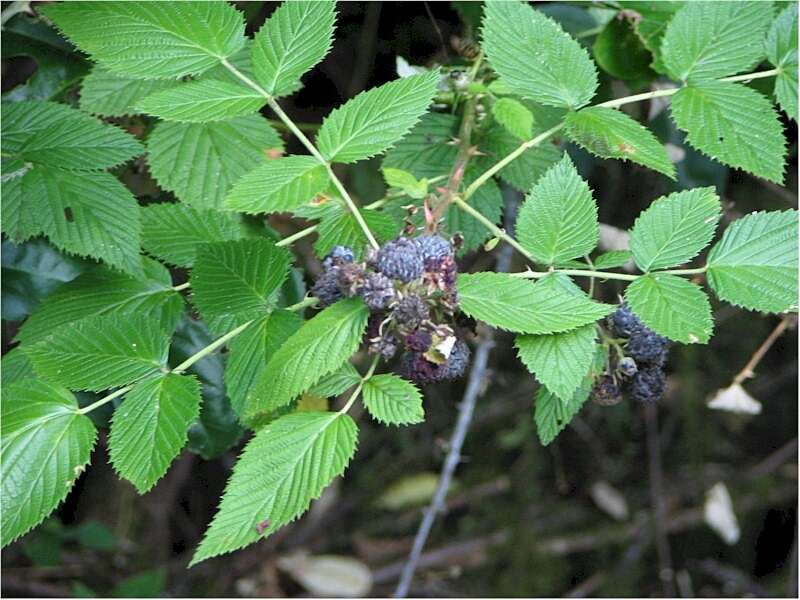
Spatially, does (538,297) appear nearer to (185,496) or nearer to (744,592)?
(185,496)

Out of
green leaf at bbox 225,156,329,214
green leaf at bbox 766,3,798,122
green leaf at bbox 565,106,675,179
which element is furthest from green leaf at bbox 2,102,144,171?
green leaf at bbox 766,3,798,122

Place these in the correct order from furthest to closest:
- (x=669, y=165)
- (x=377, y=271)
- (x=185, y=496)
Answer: (x=185, y=496)
(x=669, y=165)
(x=377, y=271)

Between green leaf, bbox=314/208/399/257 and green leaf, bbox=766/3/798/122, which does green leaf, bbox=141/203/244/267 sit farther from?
green leaf, bbox=766/3/798/122

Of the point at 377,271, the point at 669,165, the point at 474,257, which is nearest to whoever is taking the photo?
the point at 377,271

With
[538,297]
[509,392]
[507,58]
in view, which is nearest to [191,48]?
[507,58]

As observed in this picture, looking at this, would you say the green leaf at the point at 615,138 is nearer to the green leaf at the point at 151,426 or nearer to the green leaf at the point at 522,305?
the green leaf at the point at 522,305
